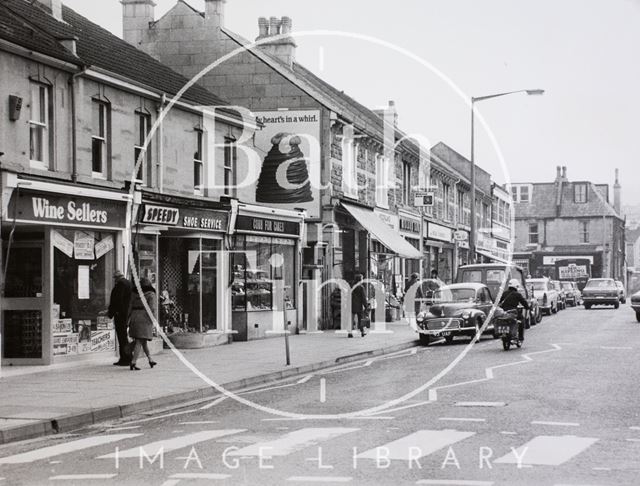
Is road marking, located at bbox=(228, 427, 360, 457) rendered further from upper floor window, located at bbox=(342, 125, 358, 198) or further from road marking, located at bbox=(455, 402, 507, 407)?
upper floor window, located at bbox=(342, 125, 358, 198)

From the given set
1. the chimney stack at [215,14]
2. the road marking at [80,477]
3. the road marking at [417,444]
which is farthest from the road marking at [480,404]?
the chimney stack at [215,14]

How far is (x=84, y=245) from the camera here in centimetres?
2111

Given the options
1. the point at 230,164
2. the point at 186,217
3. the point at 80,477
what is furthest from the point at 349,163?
the point at 80,477

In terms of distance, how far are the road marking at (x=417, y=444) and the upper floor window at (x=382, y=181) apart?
1169 inches

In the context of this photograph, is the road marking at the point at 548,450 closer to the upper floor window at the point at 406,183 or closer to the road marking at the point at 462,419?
the road marking at the point at 462,419

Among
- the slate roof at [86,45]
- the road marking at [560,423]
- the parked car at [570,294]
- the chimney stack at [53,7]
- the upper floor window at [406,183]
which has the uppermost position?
the chimney stack at [53,7]

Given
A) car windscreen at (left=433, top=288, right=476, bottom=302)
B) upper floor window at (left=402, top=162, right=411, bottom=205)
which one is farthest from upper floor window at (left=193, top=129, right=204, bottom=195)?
upper floor window at (left=402, top=162, right=411, bottom=205)

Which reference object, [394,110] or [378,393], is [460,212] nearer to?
[394,110]

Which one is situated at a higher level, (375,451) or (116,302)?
(116,302)

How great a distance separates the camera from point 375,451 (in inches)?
396

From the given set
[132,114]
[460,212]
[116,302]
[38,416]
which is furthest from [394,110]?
[38,416]

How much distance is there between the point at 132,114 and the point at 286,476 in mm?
15963

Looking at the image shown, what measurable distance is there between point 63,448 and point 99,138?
12.1m

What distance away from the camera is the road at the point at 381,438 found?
887 centimetres
